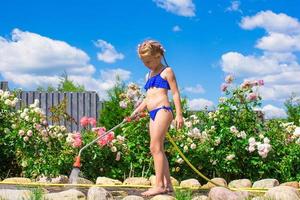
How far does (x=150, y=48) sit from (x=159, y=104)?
530mm

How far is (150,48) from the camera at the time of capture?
5848 millimetres

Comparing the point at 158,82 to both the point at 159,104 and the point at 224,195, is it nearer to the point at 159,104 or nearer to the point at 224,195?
the point at 159,104

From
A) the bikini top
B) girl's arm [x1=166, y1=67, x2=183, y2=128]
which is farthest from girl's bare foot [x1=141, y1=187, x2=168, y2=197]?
the bikini top

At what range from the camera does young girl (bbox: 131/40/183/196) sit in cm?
575

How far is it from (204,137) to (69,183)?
1813mm

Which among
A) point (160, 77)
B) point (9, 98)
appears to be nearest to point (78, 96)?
point (9, 98)

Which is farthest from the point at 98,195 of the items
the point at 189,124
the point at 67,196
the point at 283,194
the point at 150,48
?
the point at 189,124

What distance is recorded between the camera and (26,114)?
321 inches

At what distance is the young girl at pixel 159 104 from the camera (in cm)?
575

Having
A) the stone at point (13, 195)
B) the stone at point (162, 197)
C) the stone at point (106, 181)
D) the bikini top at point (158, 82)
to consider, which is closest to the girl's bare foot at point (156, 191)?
the stone at point (162, 197)

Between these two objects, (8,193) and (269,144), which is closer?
(8,193)

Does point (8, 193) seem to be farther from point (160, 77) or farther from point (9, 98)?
point (9, 98)

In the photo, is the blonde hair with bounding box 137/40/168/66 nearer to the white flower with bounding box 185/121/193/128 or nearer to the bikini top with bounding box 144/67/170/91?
the bikini top with bounding box 144/67/170/91

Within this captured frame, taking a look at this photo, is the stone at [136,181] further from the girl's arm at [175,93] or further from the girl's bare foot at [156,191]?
the girl's arm at [175,93]
